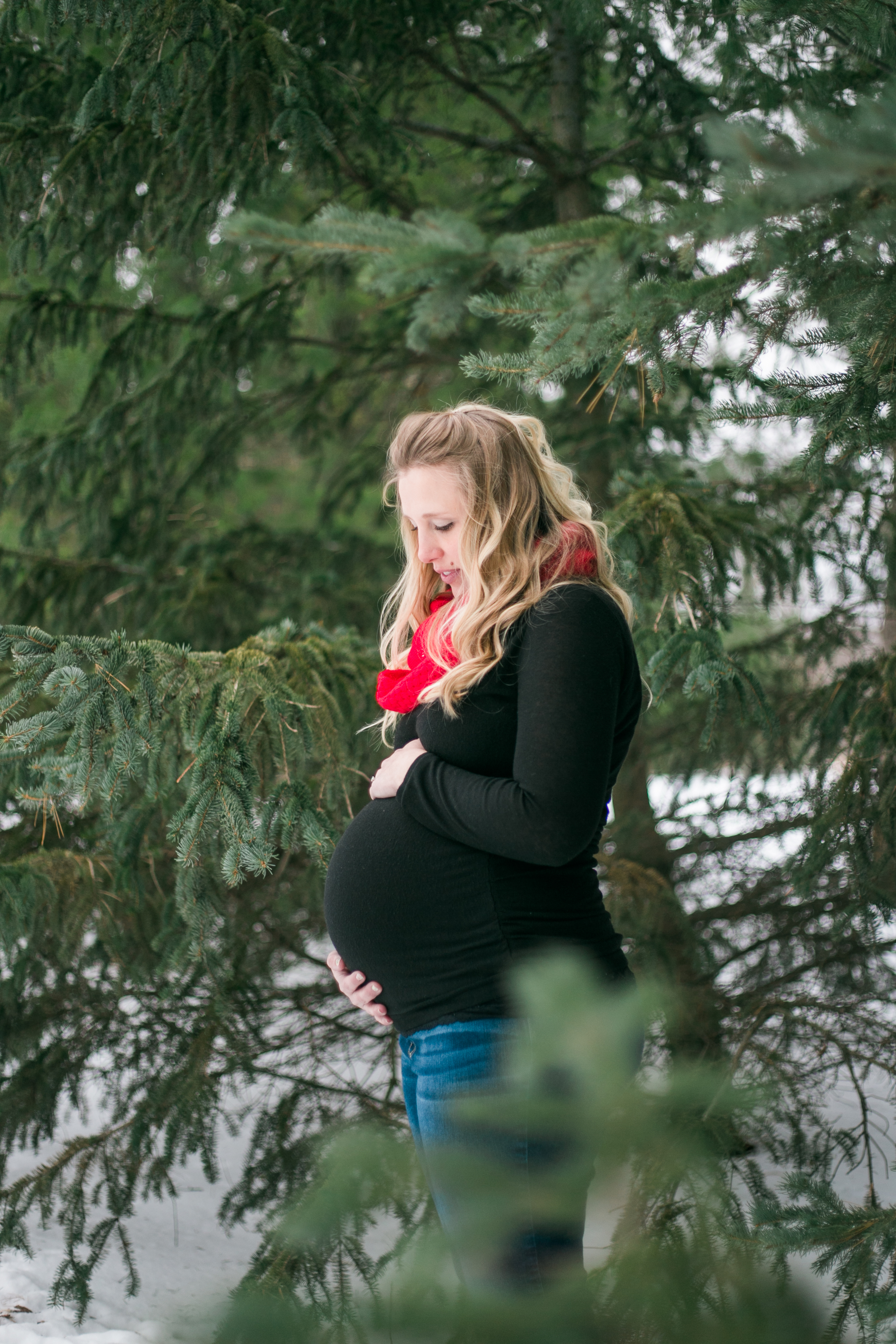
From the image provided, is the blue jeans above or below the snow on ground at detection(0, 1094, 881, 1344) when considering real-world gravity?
above

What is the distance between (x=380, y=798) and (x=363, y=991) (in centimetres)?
35

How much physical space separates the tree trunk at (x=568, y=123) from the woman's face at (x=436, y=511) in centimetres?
255

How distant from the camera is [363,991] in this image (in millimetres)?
1894

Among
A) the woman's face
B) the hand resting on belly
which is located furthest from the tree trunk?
the hand resting on belly

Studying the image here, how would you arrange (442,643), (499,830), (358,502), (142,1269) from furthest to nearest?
(358,502) → (142,1269) → (442,643) → (499,830)

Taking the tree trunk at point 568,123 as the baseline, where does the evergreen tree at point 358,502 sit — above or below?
below

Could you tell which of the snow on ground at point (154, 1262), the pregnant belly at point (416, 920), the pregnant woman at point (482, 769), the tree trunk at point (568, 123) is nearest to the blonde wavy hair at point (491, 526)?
the pregnant woman at point (482, 769)

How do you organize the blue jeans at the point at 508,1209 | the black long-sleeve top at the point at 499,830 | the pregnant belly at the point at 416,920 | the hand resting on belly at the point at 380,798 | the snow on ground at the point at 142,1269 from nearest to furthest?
the blue jeans at the point at 508,1209, the black long-sleeve top at the point at 499,830, the pregnant belly at the point at 416,920, the hand resting on belly at the point at 380,798, the snow on ground at the point at 142,1269

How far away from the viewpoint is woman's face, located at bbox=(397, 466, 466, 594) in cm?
183

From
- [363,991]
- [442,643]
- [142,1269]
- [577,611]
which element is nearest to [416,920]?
[363,991]

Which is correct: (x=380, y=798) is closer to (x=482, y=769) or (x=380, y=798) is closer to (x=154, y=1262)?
(x=482, y=769)

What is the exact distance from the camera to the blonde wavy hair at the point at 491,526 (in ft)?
5.74

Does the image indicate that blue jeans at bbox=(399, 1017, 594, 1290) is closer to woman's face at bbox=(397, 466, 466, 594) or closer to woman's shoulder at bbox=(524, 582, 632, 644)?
woman's shoulder at bbox=(524, 582, 632, 644)

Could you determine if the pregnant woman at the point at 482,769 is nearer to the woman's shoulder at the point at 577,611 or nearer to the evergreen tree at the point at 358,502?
the woman's shoulder at the point at 577,611
